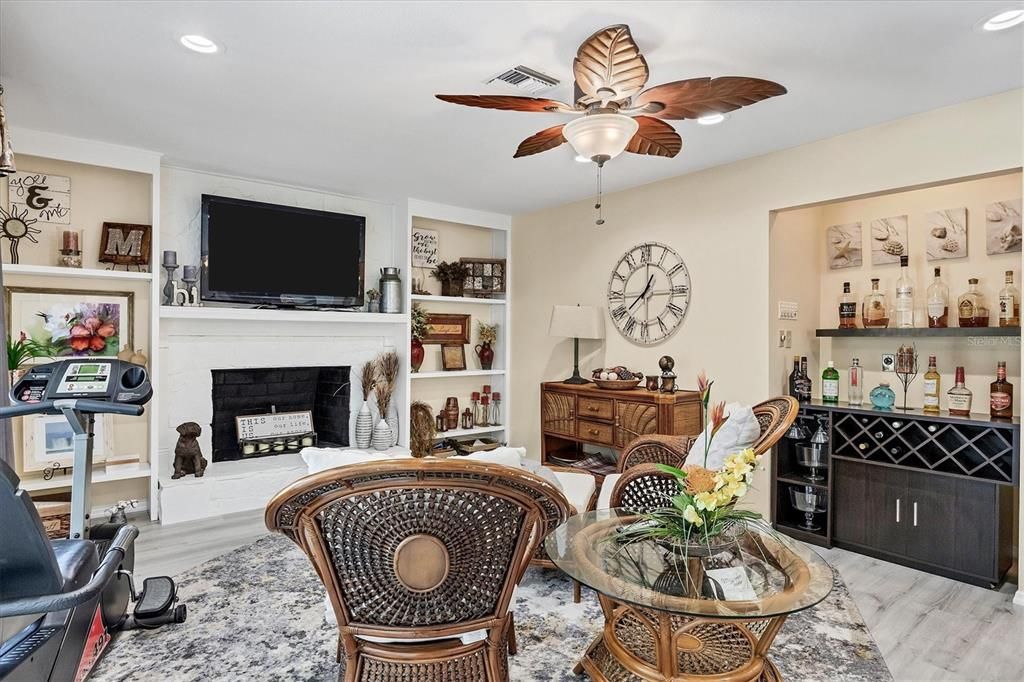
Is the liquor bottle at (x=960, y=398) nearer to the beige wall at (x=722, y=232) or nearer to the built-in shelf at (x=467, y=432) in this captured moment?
the beige wall at (x=722, y=232)

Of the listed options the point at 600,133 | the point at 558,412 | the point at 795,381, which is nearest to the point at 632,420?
the point at 558,412

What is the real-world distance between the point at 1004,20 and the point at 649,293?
8.60ft

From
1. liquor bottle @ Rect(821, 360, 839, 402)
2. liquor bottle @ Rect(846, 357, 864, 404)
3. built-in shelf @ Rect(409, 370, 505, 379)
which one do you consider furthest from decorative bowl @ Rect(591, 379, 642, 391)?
built-in shelf @ Rect(409, 370, 505, 379)

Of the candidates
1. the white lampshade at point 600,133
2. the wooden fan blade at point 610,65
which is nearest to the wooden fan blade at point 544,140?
the white lampshade at point 600,133

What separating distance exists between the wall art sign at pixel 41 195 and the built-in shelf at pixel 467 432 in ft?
10.5

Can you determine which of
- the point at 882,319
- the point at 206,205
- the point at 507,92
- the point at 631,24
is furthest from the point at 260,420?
the point at 882,319

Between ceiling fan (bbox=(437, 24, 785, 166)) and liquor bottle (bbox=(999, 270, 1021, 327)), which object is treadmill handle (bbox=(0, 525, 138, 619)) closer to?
ceiling fan (bbox=(437, 24, 785, 166))

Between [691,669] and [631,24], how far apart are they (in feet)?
7.42

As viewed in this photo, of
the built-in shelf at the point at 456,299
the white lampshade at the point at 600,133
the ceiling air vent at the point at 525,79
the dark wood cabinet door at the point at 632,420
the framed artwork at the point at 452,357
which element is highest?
the ceiling air vent at the point at 525,79

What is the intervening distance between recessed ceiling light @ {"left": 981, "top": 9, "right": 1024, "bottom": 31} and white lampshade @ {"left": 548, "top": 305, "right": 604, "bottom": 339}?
9.74 ft

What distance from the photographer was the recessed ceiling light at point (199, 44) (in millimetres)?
2396

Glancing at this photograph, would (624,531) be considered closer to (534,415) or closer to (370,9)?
(370,9)

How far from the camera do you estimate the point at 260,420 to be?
192 inches

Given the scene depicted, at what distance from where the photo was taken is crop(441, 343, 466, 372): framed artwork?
5.63 m
